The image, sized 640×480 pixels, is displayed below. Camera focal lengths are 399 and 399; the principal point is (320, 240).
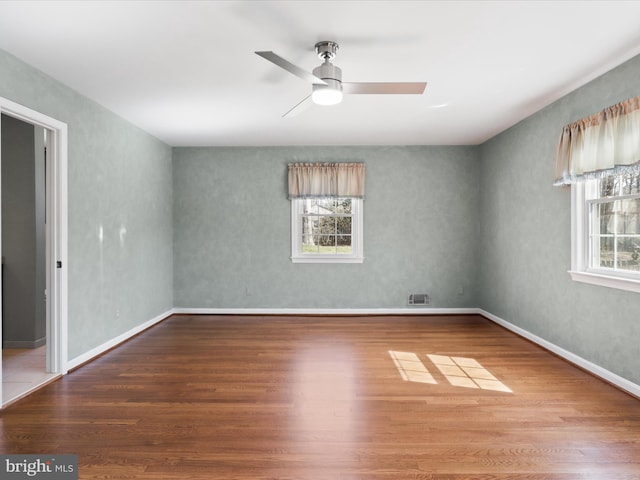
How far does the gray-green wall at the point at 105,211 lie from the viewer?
11.2 feet

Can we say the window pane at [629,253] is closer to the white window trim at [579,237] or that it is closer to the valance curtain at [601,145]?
the white window trim at [579,237]

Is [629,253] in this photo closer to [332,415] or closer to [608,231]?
[608,231]

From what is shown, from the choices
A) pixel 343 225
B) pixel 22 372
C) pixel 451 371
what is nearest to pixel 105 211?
pixel 22 372

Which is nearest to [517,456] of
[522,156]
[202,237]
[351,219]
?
[522,156]

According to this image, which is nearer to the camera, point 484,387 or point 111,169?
point 484,387

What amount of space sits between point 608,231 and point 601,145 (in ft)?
2.46

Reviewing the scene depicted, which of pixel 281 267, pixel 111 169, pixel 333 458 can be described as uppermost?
pixel 111 169

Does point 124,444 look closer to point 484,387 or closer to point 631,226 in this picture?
point 484,387

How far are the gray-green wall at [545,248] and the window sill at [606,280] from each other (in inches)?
2.2

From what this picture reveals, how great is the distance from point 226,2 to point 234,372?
2799 millimetres

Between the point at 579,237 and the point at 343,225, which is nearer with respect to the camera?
the point at 579,237

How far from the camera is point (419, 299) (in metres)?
5.96

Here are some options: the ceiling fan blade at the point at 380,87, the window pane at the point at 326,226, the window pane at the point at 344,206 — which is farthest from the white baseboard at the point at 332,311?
the ceiling fan blade at the point at 380,87

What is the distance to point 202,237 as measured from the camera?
6000mm
